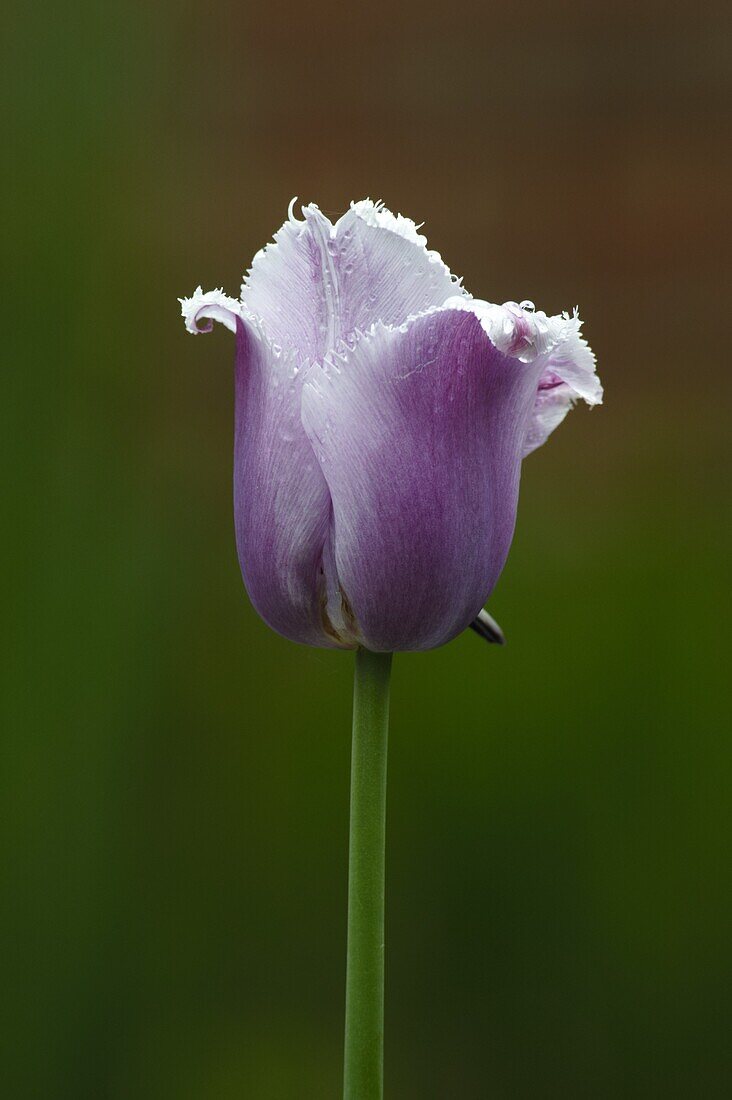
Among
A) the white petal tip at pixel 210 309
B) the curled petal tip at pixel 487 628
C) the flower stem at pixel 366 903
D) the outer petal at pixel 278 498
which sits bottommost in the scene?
the flower stem at pixel 366 903

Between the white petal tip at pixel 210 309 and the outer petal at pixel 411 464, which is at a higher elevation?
the white petal tip at pixel 210 309

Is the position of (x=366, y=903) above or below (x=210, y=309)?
below

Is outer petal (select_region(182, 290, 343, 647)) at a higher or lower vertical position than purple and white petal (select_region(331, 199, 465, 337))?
lower

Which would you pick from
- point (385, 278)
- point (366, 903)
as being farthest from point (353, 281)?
point (366, 903)

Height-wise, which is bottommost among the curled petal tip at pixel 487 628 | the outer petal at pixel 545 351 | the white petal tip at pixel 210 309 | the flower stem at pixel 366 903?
the flower stem at pixel 366 903

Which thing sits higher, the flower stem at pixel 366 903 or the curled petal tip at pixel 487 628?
the curled petal tip at pixel 487 628

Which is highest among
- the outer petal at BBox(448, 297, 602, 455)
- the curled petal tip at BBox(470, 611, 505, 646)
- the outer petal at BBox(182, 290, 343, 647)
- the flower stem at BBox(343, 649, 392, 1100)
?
the outer petal at BBox(448, 297, 602, 455)

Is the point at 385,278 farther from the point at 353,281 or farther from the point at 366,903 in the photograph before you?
the point at 366,903
